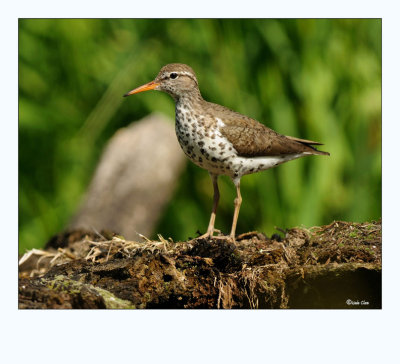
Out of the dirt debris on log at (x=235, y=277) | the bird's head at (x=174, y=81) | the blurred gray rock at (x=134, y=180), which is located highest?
the bird's head at (x=174, y=81)

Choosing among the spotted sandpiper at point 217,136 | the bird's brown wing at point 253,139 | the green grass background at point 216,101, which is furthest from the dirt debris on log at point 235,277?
the green grass background at point 216,101

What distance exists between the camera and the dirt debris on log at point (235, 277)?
4340mm

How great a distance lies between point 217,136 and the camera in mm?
5484

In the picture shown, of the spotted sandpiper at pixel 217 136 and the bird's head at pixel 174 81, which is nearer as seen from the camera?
the spotted sandpiper at pixel 217 136

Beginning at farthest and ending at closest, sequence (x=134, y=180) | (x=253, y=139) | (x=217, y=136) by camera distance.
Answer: (x=134, y=180)
(x=253, y=139)
(x=217, y=136)

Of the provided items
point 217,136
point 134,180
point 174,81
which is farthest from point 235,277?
point 134,180

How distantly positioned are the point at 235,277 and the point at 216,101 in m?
3.53

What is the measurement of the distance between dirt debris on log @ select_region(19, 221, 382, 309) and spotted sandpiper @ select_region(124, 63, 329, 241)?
0.96 m

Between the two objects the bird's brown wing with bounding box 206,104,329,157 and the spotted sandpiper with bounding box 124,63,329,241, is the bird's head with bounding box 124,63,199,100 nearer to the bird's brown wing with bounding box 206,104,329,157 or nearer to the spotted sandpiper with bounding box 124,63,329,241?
the spotted sandpiper with bounding box 124,63,329,241

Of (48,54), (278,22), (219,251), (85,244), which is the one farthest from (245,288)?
(48,54)

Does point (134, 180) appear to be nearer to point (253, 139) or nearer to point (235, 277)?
point (253, 139)

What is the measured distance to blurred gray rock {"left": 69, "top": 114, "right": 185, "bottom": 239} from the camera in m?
7.12

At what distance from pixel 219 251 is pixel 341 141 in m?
3.41

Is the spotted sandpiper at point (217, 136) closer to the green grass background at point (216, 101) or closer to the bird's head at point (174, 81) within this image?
the bird's head at point (174, 81)
